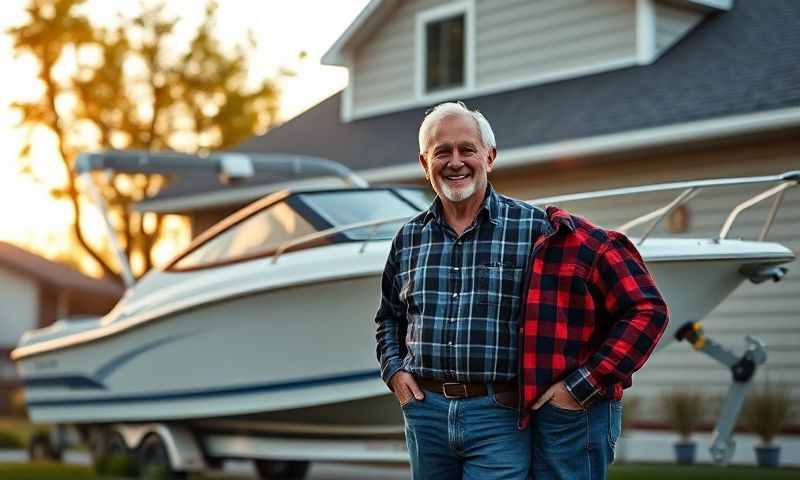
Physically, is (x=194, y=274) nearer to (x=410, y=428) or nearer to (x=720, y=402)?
(x=720, y=402)

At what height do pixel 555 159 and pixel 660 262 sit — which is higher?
pixel 555 159

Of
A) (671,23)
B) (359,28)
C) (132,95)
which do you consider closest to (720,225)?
(671,23)

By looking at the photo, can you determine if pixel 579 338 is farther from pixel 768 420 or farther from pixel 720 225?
pixel 720 225

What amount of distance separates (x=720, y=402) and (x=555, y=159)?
285cm

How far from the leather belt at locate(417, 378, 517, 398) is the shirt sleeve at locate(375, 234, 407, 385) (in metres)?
0.27

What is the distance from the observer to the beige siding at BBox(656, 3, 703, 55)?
14008 mm

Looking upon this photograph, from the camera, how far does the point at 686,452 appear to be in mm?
11117

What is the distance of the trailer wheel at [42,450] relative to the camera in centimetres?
1185

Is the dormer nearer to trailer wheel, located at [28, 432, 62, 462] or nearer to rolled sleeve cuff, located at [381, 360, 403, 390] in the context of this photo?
trailer wheel, located at [28, 432, 62, 462]

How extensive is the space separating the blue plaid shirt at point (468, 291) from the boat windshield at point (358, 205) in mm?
4593

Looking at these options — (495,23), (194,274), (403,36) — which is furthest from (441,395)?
(403,36)

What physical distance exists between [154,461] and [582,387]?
6.83 meters

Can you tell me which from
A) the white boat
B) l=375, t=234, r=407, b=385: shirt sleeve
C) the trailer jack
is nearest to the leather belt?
l=375, t=234, r=407, b=385: shirt sleeve

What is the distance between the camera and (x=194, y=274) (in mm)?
9547
